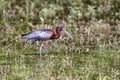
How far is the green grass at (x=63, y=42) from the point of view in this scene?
9.61 m

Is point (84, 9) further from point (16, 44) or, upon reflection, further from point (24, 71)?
point (24, 71)

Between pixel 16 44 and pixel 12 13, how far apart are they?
4270mm

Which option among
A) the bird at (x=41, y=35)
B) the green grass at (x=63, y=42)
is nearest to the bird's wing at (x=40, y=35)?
the bird at (x=41, y=35)

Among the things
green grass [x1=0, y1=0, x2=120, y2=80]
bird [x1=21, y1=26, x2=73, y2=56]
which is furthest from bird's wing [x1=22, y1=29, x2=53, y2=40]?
green grass [x1=0, y1=0, x2=120, y2=80]

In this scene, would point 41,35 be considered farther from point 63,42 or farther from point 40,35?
point 63,42

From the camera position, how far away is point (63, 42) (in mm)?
12484

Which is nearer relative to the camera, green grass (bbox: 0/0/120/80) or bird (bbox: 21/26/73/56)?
green grass (bbox: 0/0/120/80)

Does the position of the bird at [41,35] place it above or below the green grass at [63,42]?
above

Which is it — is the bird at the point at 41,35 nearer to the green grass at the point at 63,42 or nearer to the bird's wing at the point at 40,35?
the bird's wing at the point at 40,35

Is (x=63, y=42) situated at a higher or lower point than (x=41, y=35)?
lower

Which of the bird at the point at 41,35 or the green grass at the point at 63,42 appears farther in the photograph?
the bird at the point at 41,35

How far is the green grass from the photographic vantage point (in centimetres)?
961

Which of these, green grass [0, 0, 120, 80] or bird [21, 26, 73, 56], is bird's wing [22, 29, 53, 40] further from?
green grass [0, 0, 120, 80]

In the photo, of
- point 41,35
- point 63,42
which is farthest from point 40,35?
point 63,42
